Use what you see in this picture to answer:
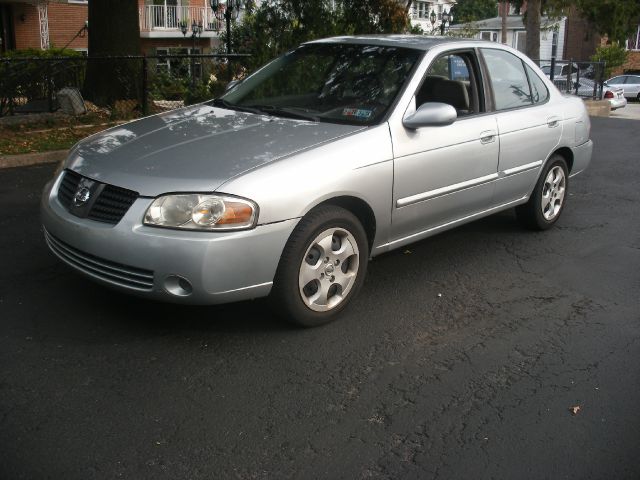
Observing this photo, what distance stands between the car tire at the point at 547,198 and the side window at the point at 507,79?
26.0 inches

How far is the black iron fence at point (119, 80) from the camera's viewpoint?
1097 cm

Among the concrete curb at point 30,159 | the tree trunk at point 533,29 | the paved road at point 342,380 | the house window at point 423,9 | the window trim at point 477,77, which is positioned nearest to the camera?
the paved road at point 342,380

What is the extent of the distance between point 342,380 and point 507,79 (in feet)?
10.6

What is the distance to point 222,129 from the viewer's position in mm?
4559

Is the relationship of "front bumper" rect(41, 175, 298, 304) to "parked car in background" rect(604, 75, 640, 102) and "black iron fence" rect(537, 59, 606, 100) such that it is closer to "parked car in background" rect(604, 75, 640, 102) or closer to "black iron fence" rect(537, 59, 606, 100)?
"black iron fence" rect(537, 59, 606, 100)

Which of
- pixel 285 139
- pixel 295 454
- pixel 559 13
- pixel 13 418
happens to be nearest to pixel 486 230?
pixel 285 139

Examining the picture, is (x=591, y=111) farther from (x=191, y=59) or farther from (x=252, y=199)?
(x=252, y=199)

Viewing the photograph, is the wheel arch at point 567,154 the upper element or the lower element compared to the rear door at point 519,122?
lower

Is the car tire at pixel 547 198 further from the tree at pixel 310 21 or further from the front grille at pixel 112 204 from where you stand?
the tree at pixel 310 21

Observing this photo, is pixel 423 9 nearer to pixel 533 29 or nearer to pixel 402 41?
pixel 533 29

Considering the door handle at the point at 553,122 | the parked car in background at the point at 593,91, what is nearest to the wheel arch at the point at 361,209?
the door handle at the point at 553,122

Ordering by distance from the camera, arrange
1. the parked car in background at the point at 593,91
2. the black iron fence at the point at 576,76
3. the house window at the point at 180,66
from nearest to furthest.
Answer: the house window at the point at 180,66 < the black iron fence at the point at 576,76 < the parked car in background at the point at 593,91

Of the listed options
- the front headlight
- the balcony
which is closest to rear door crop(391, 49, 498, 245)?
the front headlight

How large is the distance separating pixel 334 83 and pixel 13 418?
3.01 meters
